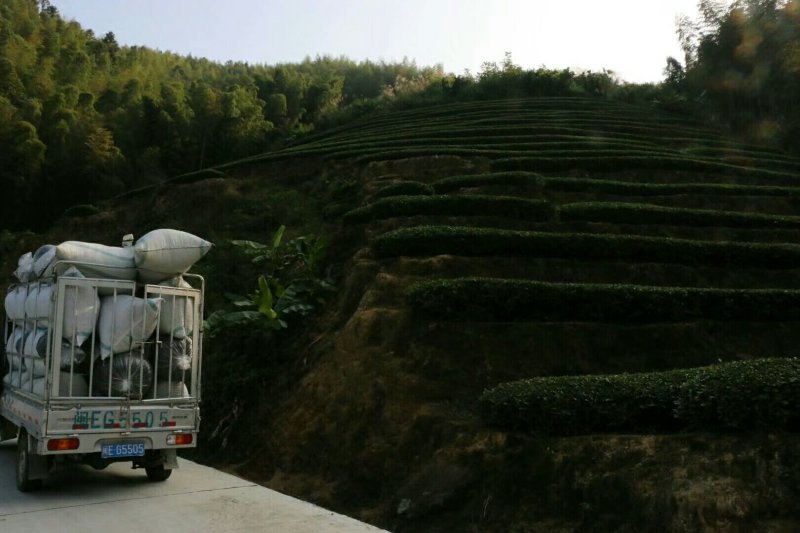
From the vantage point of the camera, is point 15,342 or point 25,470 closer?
point 25,470

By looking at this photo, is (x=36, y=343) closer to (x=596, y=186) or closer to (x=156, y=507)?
(x=156, y=507)

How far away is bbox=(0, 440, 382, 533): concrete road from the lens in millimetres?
6469

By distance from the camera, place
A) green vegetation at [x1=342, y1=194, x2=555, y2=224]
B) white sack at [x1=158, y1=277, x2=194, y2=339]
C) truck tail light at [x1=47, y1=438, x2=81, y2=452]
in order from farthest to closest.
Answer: green vegetation at [x1=342, y1=194, x2=555, y2=224]
white sack at [x1=158, y1=277, x2=194, y2=339]
truck tail light at [x1=47, y1=438, x2=81, y2=452]

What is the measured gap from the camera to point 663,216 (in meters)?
15.7

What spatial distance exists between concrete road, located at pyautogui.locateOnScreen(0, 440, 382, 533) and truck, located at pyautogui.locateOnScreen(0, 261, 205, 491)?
329 millimetres

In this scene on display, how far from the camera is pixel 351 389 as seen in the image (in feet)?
30.2

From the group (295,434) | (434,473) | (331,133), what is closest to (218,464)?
(295,434)

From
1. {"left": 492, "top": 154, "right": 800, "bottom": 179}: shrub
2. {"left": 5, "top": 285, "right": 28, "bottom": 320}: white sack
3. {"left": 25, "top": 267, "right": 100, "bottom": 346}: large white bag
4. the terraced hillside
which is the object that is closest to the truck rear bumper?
{"left": 25, "top": 267, "right": 100, "bottom": 346}: large white bag

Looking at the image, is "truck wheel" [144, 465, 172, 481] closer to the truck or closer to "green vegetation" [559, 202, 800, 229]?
the truck

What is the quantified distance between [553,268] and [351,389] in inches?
187

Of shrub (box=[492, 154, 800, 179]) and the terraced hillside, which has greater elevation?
shrub (box=[492, 154, 800, 179])

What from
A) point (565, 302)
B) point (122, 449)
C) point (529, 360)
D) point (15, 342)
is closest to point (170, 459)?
point (122, 449)

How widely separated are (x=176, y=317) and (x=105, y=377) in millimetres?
983

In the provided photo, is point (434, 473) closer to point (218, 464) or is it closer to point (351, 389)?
point (351, 389)
